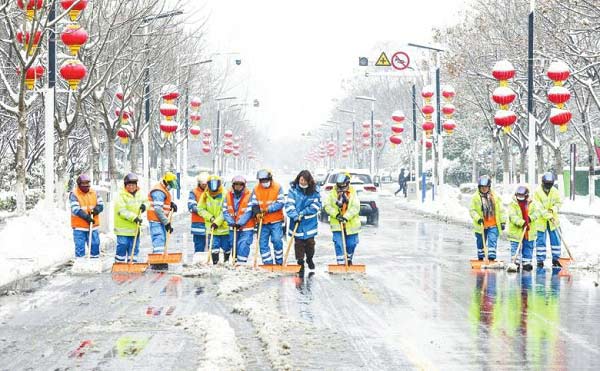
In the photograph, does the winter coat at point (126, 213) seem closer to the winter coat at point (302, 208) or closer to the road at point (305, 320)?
the road at point (305, 320)

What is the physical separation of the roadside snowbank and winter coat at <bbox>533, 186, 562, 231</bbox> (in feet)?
26.5

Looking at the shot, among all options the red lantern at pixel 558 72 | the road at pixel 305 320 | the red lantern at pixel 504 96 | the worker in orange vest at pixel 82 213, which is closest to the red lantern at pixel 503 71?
the red lantern at pixel 504 96

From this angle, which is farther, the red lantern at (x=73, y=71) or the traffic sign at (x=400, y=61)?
the traffic sign at (x=400, y=61)

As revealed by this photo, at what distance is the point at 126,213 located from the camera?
1677cm

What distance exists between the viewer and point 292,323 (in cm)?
1062

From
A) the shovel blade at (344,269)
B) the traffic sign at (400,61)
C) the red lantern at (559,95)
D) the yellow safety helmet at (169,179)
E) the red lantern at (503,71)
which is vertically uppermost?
Answer: the traffic sign at (400,61)

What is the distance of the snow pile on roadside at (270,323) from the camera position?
341 inches

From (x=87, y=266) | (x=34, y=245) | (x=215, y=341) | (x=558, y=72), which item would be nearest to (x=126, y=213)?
(x=87, y=266)

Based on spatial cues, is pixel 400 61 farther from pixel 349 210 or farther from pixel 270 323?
pixel 270 323

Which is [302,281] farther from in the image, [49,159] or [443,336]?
[49,159]

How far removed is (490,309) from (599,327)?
62.0 inches

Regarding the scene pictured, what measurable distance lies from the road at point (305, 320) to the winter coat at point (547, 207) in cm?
99

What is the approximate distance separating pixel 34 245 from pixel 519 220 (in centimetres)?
865

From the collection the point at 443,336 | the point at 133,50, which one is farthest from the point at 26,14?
the point at 443,336
